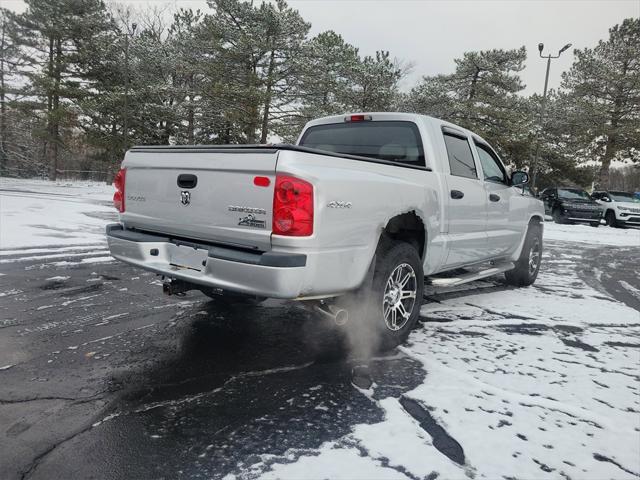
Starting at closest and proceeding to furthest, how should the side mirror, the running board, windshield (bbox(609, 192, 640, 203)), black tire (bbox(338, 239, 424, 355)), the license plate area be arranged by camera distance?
the license plate area → black tire (bbox(338, 239, 424, 355)) → the running board → the side mirror → windshield (bbox(609, 192, 640, 203))

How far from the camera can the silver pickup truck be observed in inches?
110

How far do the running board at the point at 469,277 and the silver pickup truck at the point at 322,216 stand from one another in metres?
0.04

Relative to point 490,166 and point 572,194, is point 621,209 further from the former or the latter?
point 490,166

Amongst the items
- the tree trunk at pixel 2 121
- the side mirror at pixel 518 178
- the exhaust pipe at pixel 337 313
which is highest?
the tree trunk at pixel 2 121

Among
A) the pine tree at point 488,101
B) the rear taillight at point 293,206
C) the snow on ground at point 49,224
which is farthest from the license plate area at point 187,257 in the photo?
the pine tree at point 488,101

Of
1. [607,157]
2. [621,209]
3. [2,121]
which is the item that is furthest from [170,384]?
[607,157]

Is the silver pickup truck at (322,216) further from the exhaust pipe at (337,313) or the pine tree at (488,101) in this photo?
the pine tree at (488,101)

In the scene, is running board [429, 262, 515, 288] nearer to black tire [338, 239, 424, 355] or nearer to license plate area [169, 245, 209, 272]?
black tire [338, 239, 424, 355]

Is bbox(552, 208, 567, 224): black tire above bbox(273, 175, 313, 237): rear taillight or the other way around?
the other way around

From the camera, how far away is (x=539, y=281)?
6.98m

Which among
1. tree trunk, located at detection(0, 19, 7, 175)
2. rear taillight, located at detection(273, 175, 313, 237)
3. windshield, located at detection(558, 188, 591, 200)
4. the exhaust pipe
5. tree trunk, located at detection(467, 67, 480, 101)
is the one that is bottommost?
the exhaust pipe

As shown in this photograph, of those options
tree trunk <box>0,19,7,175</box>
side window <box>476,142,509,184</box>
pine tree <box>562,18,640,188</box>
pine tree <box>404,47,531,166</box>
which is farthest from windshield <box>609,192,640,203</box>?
tree trunk <box>0,19,7,175</box>

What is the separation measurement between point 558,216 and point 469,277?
18.3 metres

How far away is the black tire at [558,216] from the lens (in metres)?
20.3
